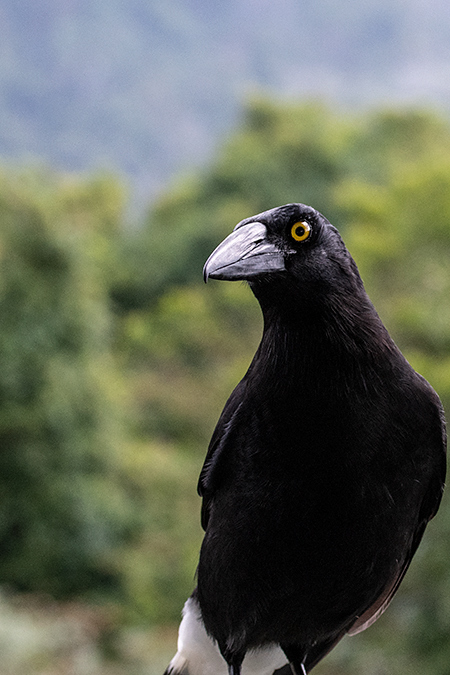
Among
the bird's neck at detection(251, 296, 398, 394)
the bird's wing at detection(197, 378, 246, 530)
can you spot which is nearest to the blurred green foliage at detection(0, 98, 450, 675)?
the bird's wing at detection(197, 378, 246, 530)

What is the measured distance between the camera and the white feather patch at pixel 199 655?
221cm

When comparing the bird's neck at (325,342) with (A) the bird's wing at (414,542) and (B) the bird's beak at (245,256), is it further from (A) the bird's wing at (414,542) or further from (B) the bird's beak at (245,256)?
(A) the bird's wing at (414,542)

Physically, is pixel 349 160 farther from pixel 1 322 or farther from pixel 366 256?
pixel 1 322

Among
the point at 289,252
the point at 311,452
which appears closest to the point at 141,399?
the point at 311,452

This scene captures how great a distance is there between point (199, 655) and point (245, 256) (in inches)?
47.7

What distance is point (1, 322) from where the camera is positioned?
1195 cm

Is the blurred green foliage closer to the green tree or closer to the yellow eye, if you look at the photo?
the green tree

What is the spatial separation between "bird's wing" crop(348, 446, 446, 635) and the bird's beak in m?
0.61

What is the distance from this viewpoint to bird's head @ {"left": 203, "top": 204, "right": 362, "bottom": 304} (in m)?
1.58

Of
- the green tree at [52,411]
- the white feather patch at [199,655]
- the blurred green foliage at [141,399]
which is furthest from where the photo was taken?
the green tree at [52,411]

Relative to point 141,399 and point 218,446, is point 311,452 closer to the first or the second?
point 218,446

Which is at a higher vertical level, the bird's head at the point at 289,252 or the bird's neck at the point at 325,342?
the bird's head at the point at 289,252

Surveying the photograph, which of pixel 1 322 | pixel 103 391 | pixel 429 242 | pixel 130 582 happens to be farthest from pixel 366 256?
pixel 130 582

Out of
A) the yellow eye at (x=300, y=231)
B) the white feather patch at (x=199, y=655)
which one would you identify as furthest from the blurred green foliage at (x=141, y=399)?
the yellow eye at (x=300, y=231)
